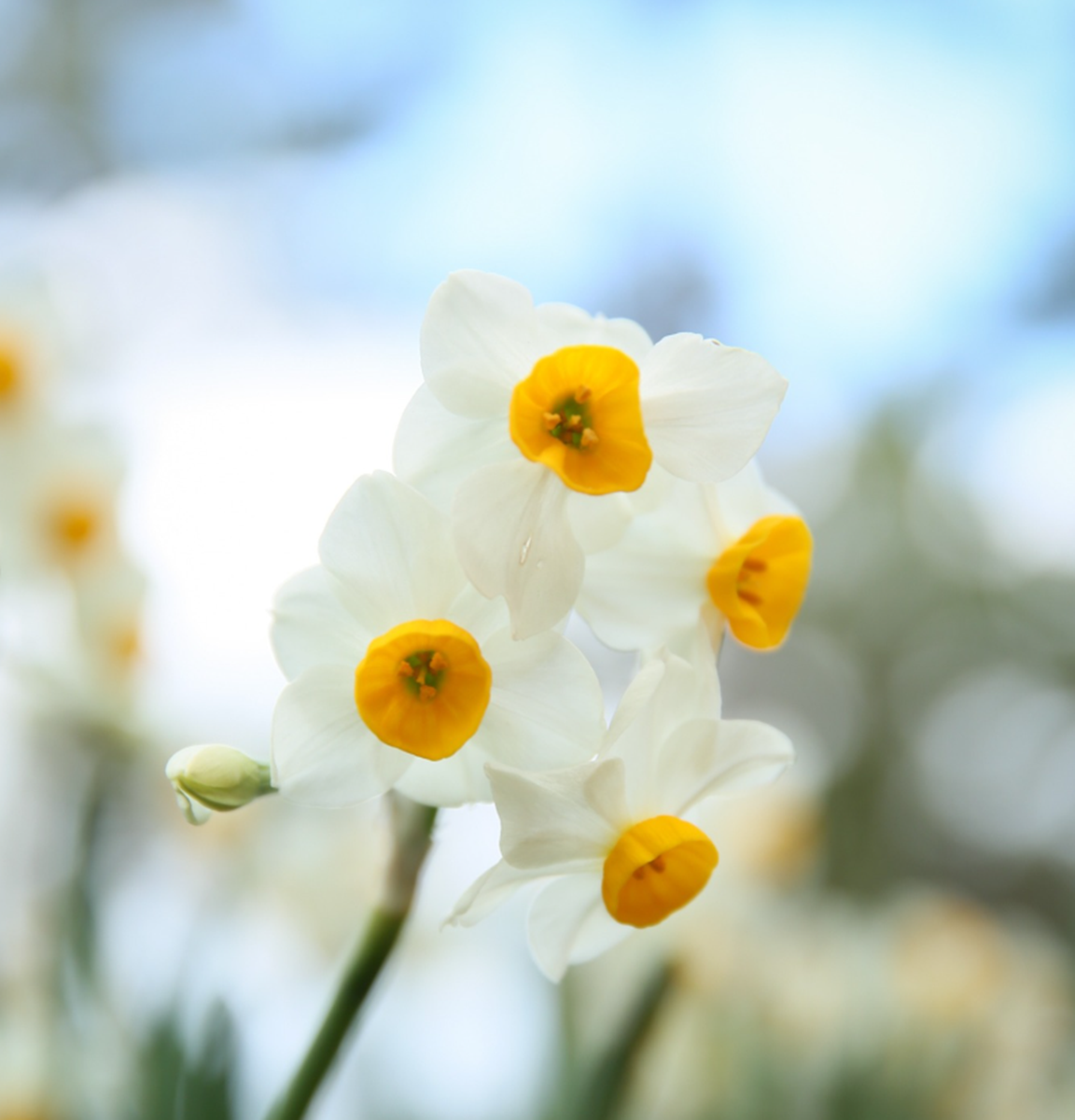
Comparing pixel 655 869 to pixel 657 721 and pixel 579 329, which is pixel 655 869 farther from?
pixel 579 329

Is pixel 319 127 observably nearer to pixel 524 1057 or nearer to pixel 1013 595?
pixel 524 1057

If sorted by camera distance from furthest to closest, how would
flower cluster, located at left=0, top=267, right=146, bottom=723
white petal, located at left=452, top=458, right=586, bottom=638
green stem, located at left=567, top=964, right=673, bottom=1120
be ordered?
flower cluster, located at left=0, top=267, right=146, bottom=723
green stem, located at left=567, top=964, right=673, bottom=1120
white petal, located at left=452, top=458, right=586, bottom=638

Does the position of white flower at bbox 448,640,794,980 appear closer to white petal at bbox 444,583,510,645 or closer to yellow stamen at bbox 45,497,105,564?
white petal at bbox 444,583,510,645

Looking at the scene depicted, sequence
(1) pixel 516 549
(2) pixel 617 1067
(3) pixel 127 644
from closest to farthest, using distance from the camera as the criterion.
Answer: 1. (1) pixel 516 549
2. (2) pixel 617 1067
3. (3) pixel 127 644

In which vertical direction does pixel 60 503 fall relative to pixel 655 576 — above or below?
above

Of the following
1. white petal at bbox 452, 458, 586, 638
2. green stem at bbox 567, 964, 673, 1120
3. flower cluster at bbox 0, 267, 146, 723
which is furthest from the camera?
flower cluster at bbox 0, 267, 146, 723

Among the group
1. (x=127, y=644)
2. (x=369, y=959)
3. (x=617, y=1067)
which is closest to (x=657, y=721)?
(x=369, y=959)

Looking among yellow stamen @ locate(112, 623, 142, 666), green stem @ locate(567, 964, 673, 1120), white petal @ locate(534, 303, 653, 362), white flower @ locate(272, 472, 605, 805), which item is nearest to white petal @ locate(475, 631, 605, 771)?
white flower @ locate(272, 472, 605, 805)

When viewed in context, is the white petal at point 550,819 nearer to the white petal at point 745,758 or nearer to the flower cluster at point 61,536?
the white petal at point 745,758
